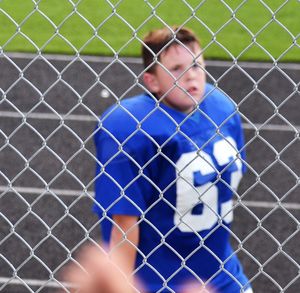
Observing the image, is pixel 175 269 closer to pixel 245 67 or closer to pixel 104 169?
pixel 104 169

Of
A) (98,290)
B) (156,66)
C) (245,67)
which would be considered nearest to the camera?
(98,290)

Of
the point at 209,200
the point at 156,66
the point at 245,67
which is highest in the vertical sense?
the point at 156,66

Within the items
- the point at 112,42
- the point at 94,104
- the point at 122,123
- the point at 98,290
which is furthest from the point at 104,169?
the point at 112,42

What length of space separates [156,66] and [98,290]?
1664mm

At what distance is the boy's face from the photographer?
3.62 meters

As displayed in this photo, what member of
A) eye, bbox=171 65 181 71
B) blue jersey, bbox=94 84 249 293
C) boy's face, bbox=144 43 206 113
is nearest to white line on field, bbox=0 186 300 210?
blue jersey, bbox=94 84 249 293

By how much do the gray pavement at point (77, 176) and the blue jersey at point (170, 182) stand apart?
2.52 feet

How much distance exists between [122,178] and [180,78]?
43 cm

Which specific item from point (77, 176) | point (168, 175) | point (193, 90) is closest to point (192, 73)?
point (193, 90)

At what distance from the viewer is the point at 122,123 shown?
12.2 ft

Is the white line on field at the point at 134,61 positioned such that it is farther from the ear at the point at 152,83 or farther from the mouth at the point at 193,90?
the mouth at the point at 193,90

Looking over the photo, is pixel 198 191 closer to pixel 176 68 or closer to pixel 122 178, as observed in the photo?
pixel 122 178

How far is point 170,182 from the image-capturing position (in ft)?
12.3

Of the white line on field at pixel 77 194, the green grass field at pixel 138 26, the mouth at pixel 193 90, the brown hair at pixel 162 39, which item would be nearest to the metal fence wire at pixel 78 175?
the white line on field at pixel 77 194
